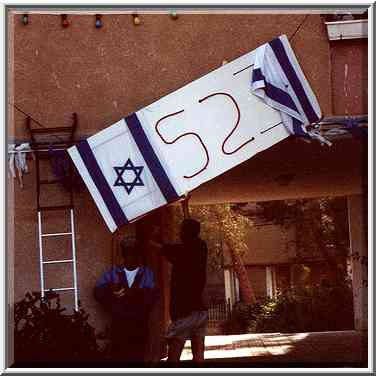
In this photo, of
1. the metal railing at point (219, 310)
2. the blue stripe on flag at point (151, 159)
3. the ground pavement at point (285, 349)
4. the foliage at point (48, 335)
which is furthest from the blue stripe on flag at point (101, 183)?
the metal railing at point (219, 310)

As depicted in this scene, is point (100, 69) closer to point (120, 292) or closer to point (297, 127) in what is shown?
point (297, 127)

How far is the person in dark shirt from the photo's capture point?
7242 millimetres

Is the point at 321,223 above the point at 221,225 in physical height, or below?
above

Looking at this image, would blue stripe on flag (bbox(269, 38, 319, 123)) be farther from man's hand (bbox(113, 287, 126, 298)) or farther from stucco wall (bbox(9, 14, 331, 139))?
man's hand (bbox(113, 287, 126, 298))

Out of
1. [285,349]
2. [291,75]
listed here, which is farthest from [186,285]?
[285,349]

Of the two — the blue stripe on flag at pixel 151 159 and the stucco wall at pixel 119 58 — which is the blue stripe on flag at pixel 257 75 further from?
the blue stripe on flag at pixel 151 159

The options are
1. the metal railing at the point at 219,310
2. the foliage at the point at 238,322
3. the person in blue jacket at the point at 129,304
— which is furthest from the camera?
the metal railing at the point at 219,310

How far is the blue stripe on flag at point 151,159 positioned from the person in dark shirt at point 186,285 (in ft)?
1.28

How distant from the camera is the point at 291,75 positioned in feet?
23.9

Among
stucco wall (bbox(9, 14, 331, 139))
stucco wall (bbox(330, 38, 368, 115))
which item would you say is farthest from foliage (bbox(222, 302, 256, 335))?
stucco wall (bbox(9, 14, 331, 139))

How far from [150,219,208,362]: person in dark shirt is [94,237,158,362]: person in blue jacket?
0.82 ft

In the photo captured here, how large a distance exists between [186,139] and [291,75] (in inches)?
45.6

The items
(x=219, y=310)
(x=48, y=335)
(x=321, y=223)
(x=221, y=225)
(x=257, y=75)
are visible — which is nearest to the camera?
(x=48, y=335)

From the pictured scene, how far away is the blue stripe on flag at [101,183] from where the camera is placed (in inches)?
278
